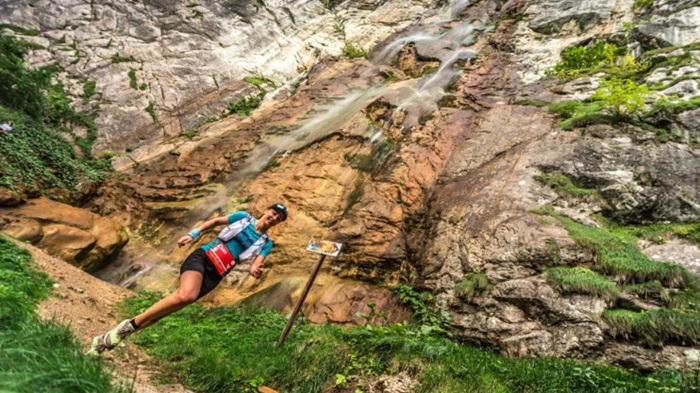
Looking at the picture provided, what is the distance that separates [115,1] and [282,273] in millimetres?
20166

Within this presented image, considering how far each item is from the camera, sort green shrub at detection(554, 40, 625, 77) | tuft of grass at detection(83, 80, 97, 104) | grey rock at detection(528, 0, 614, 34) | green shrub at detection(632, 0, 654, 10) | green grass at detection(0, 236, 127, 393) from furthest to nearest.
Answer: tuft of grass at detection(83, 80, 97, 104)
grey rock at detection(528, 0, 614, 34)
green shrub at detection(632, 0, 654, 10)
green shrub at detection(554, 40, 625, 77)
green grass at detection(0, 236, 127, 393)

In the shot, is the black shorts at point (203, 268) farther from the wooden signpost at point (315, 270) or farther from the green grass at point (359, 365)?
the wooden signpost at point (315, 270)

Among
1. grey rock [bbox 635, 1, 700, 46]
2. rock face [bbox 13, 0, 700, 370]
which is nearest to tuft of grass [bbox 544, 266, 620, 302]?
rock face [bbox 13, 0, 700, 370]

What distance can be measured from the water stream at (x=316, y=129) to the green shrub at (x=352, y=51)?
1.79 meters

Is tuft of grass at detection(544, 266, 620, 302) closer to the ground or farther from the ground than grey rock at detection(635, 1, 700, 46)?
closer to the ground

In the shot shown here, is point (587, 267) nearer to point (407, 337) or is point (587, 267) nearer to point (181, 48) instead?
point (407, 337)

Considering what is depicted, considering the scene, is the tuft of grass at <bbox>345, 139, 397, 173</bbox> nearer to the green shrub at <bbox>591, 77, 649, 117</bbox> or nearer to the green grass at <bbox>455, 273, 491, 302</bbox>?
the green grass at <bbox>455, 273, 491, 302</bbox>

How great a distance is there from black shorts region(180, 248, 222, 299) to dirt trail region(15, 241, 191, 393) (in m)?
1.00

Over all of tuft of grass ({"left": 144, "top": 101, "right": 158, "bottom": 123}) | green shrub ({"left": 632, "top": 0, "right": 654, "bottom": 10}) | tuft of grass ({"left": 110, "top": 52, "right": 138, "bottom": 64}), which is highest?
tuft of grass ({"left": 110, "top": 52, "right": 138, "bottom": 64})

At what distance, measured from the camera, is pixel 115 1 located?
21.3 meters

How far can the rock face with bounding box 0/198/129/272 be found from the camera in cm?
812

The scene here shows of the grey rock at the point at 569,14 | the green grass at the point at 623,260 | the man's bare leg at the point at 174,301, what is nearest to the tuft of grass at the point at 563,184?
the green grass at the point at 623,260

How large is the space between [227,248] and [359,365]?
208 centimetres

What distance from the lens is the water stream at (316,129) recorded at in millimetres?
9484
